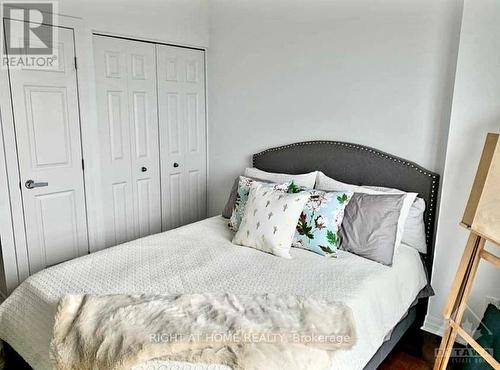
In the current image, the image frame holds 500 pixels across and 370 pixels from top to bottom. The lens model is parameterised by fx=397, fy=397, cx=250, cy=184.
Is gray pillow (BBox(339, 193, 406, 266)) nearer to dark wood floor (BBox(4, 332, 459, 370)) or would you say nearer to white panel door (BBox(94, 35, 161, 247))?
dark wood floor (BBox(4, 332, 459, 370))

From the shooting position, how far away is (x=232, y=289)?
1.95 metres

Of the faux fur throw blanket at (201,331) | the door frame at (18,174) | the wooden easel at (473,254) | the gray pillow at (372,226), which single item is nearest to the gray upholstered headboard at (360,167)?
the gray pillow at (372,226)

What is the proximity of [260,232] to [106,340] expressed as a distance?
113cm

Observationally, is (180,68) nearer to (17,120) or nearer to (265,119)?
(265,119)

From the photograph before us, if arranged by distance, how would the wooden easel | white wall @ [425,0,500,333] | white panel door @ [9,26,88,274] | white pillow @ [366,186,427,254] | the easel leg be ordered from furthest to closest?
1. white panel door @ [9,26,88,274]
2. white pillow @ [366,186,427,254]
3. white wall @ [425,0,500,333]
4. the easel leg
5. the wooden easel

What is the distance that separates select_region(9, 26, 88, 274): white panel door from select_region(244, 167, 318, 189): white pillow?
4.31ft

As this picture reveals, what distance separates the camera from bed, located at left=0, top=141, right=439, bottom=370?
1.86m

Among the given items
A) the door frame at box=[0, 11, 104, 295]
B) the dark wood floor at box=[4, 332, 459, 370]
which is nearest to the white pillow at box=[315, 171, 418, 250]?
the dark wood floor at box=[4, 332, 459, 370]

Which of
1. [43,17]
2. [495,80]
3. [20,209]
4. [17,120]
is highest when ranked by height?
[43,17]

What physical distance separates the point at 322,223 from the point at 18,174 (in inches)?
78.5

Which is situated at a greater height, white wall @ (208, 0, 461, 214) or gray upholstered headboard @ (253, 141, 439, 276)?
white wall @ (208, 0, 461, 214)

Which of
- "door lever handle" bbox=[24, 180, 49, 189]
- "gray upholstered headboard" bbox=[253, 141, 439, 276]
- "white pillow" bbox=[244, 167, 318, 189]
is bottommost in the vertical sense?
"door lever handle" bbox=[24, 180, 49, 189]

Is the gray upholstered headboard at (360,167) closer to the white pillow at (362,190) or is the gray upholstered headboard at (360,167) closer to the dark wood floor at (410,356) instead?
the white pillow at (362,190)

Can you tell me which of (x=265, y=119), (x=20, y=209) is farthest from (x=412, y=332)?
(x=20, y=209)
